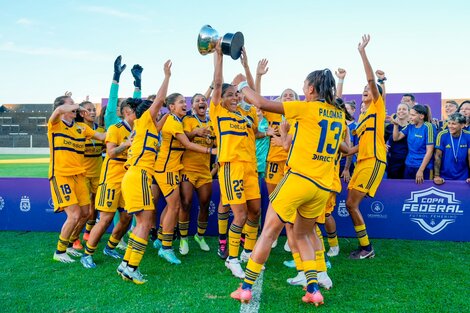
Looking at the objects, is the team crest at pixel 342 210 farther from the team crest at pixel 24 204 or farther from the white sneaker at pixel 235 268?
the team crest at pixel 24 204

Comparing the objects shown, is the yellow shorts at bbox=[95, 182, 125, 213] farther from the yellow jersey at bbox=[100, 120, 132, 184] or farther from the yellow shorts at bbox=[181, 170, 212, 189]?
the yellow shorts at bbox=[181, 170, 212, 189]

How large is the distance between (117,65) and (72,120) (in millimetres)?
Answer: 1237

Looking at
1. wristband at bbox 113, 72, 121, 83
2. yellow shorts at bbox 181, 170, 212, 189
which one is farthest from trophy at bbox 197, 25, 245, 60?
wristband at bbox 113, 72, 121, 83

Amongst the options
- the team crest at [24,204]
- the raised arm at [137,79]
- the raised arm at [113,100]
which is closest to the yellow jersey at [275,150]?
the raised arm at [137,79]

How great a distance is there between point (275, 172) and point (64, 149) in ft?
10.1

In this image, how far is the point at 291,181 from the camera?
157 inches

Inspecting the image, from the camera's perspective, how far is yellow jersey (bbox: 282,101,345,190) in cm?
390

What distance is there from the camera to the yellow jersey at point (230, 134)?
543cm

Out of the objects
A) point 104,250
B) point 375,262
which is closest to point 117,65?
point 104,250

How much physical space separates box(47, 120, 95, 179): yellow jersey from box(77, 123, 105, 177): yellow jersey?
0.78m

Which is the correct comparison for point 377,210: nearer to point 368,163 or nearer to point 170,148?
point 368,163

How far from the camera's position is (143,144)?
17.0ft

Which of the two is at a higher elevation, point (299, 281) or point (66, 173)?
point (66, 173)

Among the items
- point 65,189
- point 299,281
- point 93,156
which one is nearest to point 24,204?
point 93,156
